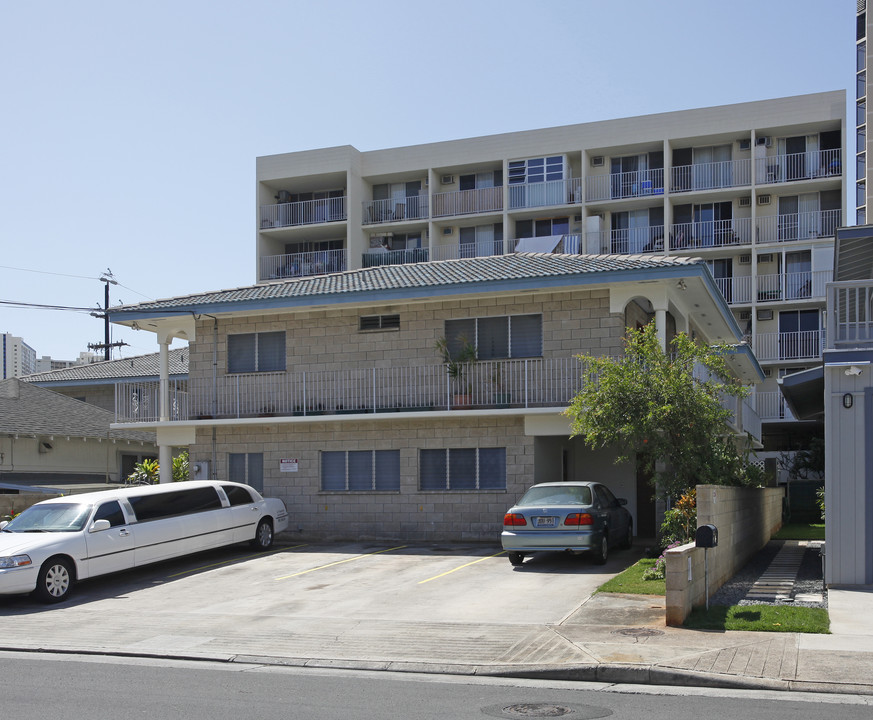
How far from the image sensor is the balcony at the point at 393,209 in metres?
47.2

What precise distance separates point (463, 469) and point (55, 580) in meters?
9.14

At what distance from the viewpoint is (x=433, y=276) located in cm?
2230

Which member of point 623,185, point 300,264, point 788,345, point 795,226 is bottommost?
point 788,345

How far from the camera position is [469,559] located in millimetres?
18250

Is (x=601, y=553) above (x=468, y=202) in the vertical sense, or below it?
below

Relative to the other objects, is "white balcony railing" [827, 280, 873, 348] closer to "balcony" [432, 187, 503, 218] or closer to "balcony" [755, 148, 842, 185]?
"balcony" [755, 148, 842, 185]

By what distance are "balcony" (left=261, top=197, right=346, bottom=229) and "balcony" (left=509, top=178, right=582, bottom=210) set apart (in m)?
8.60

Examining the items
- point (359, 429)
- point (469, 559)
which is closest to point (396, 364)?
point (359, 429)

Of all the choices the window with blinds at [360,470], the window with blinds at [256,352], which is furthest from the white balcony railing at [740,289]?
the window with blinds at [256,352]

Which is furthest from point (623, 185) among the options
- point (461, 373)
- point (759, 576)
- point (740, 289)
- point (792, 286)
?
point (759, 576)

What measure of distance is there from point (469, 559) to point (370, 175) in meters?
32.5

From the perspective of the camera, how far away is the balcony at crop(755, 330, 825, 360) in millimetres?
41281

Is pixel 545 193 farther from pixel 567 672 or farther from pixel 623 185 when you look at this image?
pixel 567 672

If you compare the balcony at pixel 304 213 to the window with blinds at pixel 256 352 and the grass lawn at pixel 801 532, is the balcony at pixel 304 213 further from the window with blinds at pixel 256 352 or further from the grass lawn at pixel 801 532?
the grass lawn at pixel 801 532
